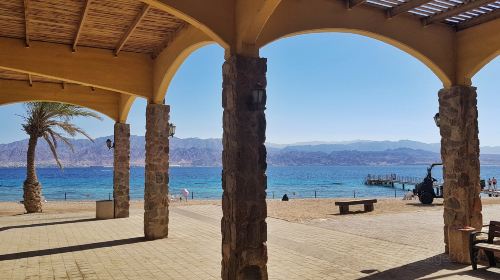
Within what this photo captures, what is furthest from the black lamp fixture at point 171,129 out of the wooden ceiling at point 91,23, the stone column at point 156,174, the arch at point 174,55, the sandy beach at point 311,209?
the sandy beach at point 311,209

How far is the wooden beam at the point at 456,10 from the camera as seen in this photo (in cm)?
637

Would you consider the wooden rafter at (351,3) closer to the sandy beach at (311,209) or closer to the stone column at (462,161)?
the stone column at (462,161)

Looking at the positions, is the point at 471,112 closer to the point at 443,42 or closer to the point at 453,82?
the point at 453,82

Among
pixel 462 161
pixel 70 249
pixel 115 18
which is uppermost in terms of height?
pixel 115 18

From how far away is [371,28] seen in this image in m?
6.85

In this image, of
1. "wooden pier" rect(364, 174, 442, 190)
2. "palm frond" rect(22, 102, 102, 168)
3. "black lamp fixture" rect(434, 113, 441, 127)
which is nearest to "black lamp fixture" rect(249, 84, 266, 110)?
"black lamp fixture" rect(434, 113, 441, 127)

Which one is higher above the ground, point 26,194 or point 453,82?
point 453,82

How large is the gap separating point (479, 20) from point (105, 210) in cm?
1199

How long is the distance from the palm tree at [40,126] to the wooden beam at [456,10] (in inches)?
527

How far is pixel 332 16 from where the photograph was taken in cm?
643

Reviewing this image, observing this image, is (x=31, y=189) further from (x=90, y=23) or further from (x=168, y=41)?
(x=90, y=23)

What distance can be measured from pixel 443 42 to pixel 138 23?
19.5 ft

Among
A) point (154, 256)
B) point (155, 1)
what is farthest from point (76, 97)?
point (155, 1)

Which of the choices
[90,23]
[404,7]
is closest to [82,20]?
[90,23]
